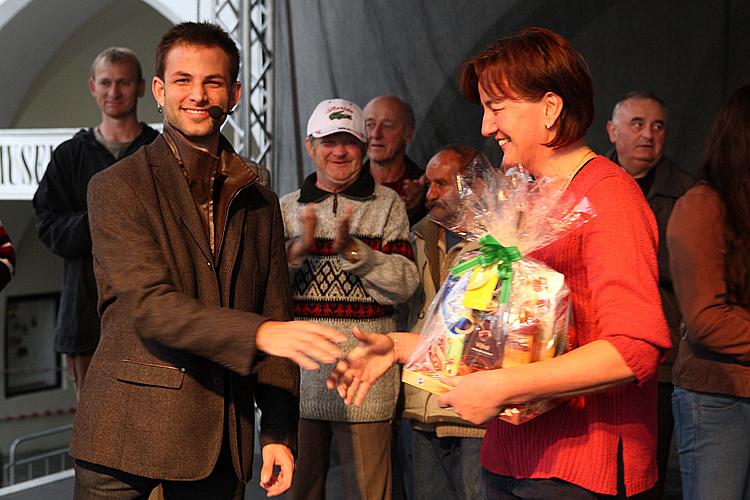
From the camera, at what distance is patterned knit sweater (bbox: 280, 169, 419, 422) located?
311cm

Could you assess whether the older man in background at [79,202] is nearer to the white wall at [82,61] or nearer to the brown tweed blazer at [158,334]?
the brown tweed blazer at [158,334]

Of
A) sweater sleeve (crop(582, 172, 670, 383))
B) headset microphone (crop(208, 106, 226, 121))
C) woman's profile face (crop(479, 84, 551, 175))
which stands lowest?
sweater sleeve (crop(582, 172, 670, 383))

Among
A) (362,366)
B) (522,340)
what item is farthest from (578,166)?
(362,366)

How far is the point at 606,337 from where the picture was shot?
1433mm

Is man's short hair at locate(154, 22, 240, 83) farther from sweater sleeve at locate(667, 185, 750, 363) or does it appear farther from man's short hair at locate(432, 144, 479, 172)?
man's short hair at locate(432, 144, 479, 172)

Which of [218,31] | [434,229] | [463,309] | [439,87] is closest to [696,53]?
[439,87]

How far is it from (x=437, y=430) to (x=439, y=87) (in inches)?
94.6

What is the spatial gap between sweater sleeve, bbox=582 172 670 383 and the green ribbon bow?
0.42 feet

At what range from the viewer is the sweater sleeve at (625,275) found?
1.42 m

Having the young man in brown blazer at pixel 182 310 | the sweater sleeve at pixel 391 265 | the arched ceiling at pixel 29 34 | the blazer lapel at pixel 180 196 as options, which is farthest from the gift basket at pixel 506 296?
the arched ceiling at pixel 29 34

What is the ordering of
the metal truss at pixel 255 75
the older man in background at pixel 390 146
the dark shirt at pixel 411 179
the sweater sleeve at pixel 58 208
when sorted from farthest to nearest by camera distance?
the metal truss at pixel 255 75, the older man in background at pixel 390 146, the dark shirt at pixel 411 179, the sweater sleeve at pixel 58 208

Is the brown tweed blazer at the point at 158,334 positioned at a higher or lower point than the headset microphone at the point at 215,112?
lower

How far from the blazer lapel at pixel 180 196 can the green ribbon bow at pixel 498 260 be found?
0.59 meters

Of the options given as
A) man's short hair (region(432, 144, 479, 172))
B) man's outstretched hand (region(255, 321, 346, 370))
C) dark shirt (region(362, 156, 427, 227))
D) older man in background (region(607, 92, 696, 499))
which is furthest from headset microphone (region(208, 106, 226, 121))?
older man in background (region(607, 92, 696, 499))
